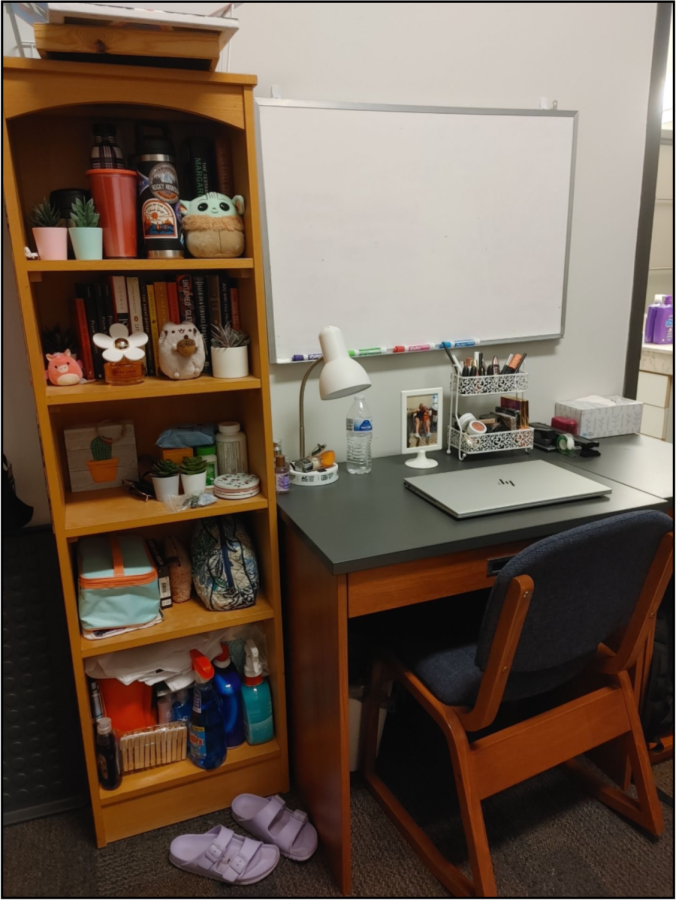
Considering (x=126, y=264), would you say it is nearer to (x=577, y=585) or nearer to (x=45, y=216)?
(x=45, y=216)

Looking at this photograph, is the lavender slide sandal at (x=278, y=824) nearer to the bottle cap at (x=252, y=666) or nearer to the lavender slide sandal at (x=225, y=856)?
the lavender slide sandal at (x=225, y=856)

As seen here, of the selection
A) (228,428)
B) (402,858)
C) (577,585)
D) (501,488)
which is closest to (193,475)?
(228,428)

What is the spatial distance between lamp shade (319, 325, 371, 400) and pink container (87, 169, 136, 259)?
0.46 metres

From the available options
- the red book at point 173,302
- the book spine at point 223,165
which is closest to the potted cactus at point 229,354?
the red book at point 173,302

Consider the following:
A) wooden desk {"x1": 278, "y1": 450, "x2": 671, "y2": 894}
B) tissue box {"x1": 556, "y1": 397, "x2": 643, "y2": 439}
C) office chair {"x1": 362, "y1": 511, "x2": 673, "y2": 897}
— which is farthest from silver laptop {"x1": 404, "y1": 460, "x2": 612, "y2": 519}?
tissue box {"x1": 556, "y1": 397, "x2": 643, "y2": 439}

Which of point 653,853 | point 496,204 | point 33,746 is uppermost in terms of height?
point 496,204

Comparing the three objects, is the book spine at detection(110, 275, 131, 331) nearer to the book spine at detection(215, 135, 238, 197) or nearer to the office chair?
the book spine at detection(215, 135, 238, 197)

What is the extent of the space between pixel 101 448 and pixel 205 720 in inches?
27.2

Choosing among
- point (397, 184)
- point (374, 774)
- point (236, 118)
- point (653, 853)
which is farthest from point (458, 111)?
point (653, 853)

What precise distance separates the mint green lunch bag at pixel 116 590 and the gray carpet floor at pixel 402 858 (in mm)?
557

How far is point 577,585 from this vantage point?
115cm

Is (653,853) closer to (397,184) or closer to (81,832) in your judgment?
(81,832)

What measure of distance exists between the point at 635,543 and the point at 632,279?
1224 mm

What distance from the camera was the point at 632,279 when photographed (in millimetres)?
2059
